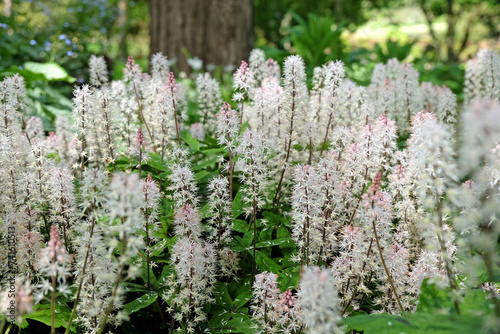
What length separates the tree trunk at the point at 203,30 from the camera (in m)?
7.37

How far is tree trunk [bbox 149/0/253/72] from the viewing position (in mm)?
7371

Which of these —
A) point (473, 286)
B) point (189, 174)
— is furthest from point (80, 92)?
point (473, 286)

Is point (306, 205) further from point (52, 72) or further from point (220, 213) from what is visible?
point (52, 72)

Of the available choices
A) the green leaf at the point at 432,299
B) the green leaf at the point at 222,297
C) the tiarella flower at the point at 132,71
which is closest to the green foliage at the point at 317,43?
the tiarella flower at the point at 132,71

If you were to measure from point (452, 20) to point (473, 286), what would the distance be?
58.9 ft

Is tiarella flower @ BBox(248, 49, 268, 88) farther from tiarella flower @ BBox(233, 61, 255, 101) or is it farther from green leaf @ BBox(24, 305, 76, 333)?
green leaf @ BBox(24, 305, 76, 333)

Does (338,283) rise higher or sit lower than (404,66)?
lower

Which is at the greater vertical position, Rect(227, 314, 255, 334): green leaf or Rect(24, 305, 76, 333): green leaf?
Rect(24, 305, 76, 333): green leaf

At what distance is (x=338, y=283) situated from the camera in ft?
8.14

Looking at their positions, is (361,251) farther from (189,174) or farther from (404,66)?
(404,66)

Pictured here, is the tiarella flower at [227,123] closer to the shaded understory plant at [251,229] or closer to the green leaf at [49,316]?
the shaded understory plant at [251,229]

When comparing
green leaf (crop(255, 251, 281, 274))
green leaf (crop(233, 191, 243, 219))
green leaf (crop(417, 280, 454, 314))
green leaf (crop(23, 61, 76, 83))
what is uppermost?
green leaf (crop(23, 61, 76, 83))

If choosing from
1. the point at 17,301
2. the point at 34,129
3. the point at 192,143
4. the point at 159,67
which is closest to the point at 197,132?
the point at 192,143

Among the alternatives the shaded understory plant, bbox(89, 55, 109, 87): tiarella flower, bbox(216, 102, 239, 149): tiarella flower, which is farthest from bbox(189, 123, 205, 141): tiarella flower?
bbox(216, 102, 239, 149): tiarella flower
